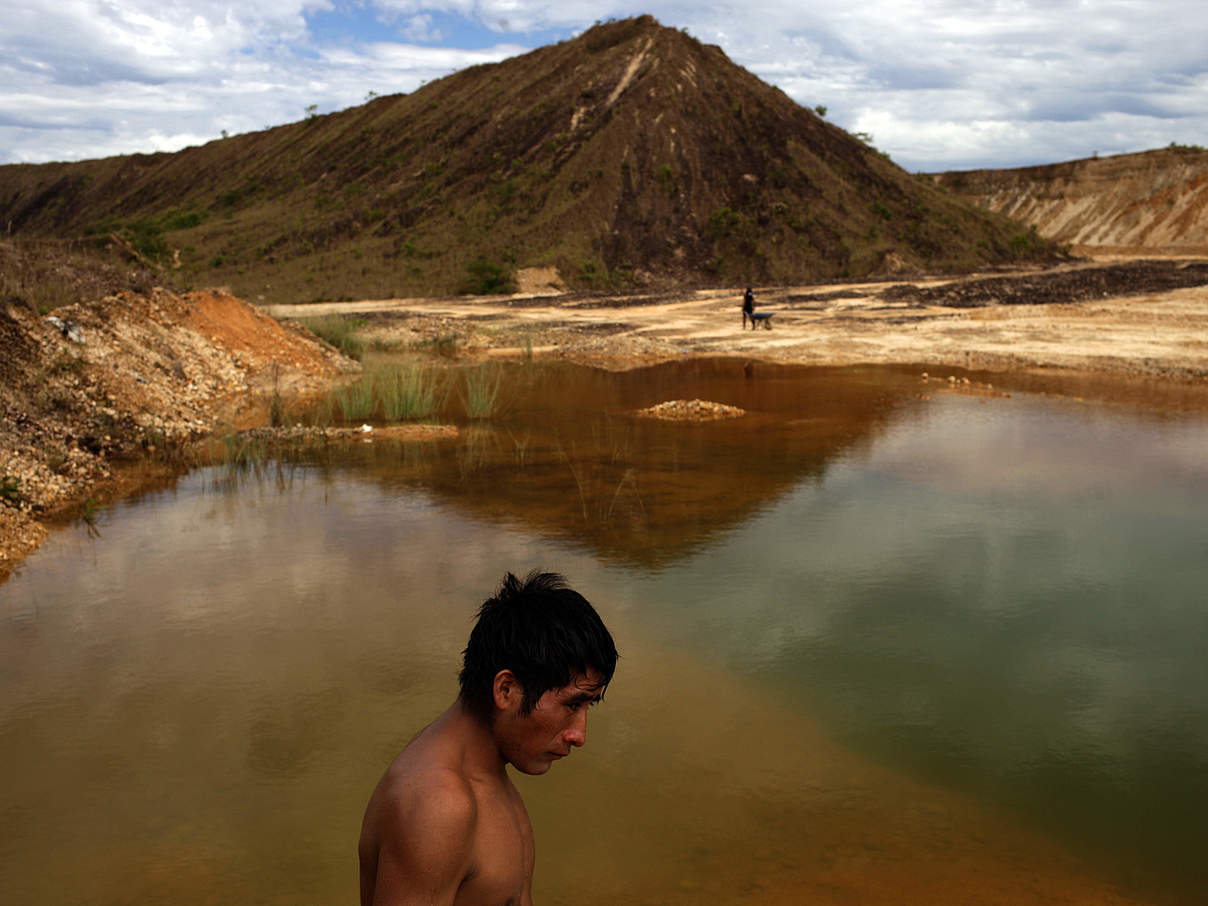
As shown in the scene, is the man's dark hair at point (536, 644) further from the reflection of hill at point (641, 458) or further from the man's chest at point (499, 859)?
the reflection of hill at point (641, 458)

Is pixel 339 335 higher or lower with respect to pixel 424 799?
lower

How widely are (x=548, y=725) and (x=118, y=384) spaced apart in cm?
1108

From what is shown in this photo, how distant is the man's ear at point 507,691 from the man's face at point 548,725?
0.02 m

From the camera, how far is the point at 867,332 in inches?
795

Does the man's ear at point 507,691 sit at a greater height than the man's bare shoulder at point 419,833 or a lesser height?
greater

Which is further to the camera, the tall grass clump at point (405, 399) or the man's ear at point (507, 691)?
the tall grass clump at point (405, 399)

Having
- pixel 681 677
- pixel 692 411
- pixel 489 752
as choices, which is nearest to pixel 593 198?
pixel 692 411

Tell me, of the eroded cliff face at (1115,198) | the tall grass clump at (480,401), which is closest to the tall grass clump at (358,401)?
the tall grass clump at (480,401)

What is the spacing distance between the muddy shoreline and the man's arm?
6.33 metres

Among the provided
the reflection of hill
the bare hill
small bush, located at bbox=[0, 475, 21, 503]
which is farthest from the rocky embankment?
the bare hill

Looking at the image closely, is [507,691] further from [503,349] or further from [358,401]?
[503,349]

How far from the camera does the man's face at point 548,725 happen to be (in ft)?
5.68

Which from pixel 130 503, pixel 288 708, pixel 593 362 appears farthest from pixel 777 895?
pixel 593 362

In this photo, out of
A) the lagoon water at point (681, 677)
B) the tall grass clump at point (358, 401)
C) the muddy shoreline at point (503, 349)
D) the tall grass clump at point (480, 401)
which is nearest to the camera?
the lagoon water at point (681, 677)
